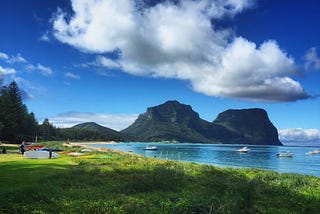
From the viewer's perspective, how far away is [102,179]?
830 inches

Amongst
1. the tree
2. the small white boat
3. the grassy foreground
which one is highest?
the tree

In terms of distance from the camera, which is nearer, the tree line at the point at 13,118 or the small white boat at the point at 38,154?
the small white boat at the point at 38,154

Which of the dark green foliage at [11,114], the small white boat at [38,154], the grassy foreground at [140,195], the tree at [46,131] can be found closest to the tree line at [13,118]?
the dark green foliage at [11,114]

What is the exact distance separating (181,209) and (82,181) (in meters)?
8.61

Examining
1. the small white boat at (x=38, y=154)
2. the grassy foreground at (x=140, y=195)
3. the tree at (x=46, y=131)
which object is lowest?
the grassy foreground at (x=140, y=195)

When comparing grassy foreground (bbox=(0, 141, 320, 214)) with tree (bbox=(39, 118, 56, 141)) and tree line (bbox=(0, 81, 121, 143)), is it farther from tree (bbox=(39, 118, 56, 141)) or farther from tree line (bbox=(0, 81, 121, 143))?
tree (bbox=(39, 118, 56, 141))

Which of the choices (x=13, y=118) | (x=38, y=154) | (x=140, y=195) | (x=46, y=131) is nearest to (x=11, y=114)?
Answer: (x=13, y=118)

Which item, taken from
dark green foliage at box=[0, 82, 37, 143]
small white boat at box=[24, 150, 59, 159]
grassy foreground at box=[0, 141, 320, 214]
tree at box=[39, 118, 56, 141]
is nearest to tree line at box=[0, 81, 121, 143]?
dark green foliage at box=[0, 82, 37, 143]

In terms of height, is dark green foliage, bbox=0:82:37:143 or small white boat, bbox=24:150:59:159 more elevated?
dark green foliage, bbox=0:82:37:143

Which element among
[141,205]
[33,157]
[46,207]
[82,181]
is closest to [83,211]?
[46,207]

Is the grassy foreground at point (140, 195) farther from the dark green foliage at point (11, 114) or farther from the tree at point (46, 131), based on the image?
the tree at point (46, 131)

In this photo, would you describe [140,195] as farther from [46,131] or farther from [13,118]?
[46,131]

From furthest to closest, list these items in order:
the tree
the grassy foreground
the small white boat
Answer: the tree → the small white boat → the grassy foreground

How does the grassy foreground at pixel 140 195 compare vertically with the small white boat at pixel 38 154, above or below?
below
